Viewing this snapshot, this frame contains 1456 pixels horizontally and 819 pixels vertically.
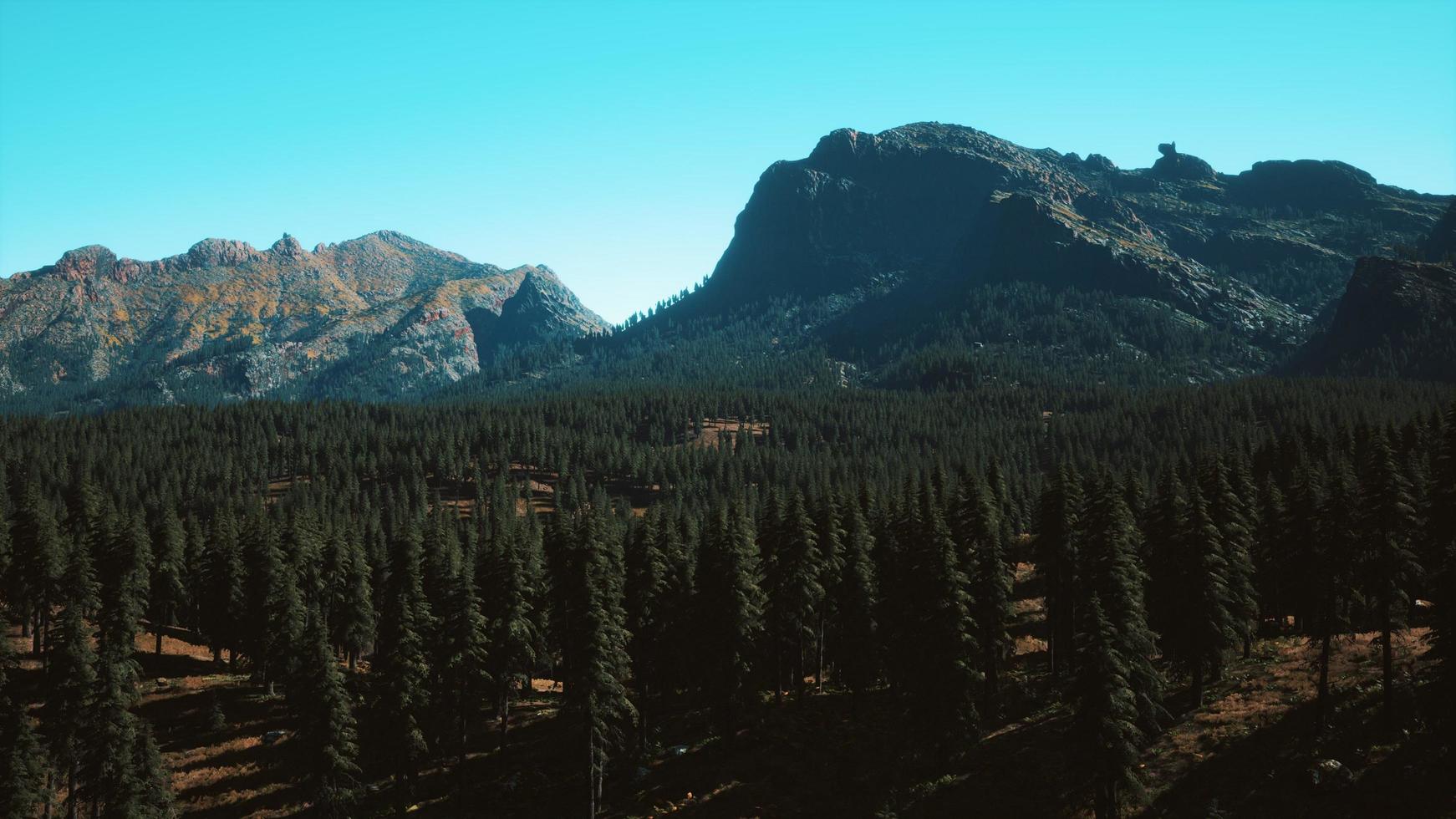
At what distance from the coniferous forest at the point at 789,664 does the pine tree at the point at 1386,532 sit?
17cm

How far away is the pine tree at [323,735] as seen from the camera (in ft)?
142

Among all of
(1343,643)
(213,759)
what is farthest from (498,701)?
(1343,643)

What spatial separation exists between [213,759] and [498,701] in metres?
18.7

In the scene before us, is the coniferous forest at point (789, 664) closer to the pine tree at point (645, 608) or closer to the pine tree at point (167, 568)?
the pine tree at point (645, 608)

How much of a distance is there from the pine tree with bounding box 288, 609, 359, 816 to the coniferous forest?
15 cm

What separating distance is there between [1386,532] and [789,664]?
37.0m

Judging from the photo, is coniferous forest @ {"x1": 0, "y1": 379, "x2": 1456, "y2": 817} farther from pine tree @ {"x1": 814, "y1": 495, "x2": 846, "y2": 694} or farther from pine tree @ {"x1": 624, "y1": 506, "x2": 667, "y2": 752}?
pine tree @ {"x1": 814, "y1": 495, "x2": 846, "y2": 694}

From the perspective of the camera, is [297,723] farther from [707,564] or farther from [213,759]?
[707,564]

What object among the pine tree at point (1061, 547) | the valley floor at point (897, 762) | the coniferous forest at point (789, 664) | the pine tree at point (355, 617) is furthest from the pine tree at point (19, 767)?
the pine tree at point (1061, 547)

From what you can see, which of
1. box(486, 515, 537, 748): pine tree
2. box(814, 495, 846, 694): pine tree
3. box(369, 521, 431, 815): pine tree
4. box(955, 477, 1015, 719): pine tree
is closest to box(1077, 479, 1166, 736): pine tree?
box(955, 477, 1015, 719): pine tree

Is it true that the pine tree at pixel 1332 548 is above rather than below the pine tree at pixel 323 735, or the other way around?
above

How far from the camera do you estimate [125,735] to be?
150 feet

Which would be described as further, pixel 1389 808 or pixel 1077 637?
pixel 1077 637

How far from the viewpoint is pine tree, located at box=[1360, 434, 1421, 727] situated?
3722 cm
